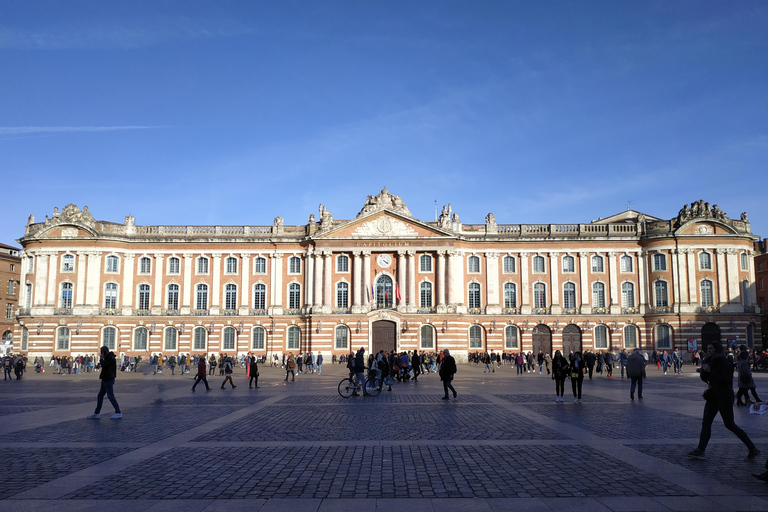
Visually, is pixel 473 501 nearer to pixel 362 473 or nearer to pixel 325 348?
pixel 362 473

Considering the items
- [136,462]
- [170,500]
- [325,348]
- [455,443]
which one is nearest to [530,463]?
[455,443]

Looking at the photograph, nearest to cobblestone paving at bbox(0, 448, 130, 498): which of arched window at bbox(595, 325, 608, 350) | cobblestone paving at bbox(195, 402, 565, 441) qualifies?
→ cobblestone paving at bbox(195, 402, 565, 441)

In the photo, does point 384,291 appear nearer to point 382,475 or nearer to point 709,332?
point 709,332

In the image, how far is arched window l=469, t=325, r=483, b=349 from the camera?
61.2 m

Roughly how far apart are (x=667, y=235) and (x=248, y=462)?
5752 cm

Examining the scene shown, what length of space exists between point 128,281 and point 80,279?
4.27 meters

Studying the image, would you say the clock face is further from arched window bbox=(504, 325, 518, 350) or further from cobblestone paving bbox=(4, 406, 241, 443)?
cobblestone paving bbox=(4, 406, 241, 443)

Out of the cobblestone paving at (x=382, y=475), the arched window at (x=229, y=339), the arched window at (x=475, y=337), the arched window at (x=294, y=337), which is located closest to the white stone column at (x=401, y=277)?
the arched window at (x=475, y=337)

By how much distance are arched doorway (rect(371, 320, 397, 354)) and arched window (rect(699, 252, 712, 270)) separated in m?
30.0

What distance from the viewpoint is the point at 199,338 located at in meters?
61.5

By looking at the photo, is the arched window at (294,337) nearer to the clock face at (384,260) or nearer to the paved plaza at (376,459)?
the clock face at (384,260)

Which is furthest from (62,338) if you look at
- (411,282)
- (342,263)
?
(411,282)

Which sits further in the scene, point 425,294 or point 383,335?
point 425,294

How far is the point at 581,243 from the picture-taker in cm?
6184
